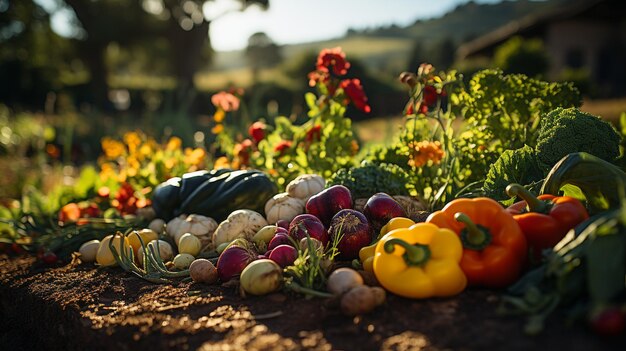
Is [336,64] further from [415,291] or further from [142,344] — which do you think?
[142,344]

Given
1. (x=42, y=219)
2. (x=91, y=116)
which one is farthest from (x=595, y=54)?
(x=42, y=219)

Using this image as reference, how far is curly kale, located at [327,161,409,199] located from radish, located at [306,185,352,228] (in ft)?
1.62

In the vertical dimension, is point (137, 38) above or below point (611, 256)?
above

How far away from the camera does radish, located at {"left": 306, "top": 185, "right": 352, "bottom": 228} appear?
3186 millimetres

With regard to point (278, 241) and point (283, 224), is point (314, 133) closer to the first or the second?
point (283, 224)

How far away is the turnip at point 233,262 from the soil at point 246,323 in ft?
0.27

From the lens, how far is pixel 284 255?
2705mm

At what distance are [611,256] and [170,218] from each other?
3.19m

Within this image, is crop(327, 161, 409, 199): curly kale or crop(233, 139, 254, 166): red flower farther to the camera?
crop(233, 139, 254, 166): red flower

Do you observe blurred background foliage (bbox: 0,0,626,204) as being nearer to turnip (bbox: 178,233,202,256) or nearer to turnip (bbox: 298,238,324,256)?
turnip (bbox: 178,233,202,256)

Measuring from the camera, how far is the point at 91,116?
43.7ft

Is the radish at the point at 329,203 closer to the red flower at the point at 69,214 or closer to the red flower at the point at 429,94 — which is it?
the red flower at the point at 429,94

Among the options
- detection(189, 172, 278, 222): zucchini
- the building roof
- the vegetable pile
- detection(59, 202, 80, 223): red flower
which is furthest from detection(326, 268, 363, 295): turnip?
the building roof

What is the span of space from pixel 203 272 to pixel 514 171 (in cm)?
192
